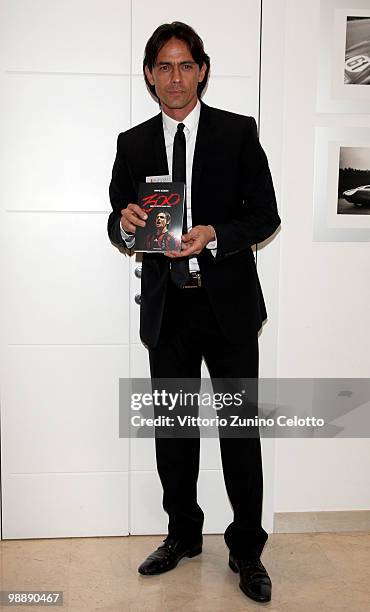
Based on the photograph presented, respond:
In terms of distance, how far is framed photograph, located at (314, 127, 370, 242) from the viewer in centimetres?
284

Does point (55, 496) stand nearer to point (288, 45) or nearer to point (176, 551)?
point (176, 551)

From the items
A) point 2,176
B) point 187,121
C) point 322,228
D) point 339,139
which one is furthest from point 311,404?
point 2,176

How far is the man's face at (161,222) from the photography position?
→ 2326 millimetres

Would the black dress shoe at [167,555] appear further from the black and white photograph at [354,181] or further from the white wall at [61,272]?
the black and white photograph at [354,181]

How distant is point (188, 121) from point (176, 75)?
0.16 meters

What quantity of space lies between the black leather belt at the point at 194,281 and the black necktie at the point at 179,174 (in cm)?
3

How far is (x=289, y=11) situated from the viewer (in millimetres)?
2764

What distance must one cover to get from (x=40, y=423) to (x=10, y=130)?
1.12 meters

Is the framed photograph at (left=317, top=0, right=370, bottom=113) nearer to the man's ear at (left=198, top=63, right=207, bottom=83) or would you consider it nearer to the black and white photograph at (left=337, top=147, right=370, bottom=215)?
the black and white photograph at (left=337, top=147, right=370, bottom=215)

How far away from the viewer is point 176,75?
2412mm

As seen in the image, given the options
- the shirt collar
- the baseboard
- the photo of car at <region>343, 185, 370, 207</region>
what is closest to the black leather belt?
the shirt collar

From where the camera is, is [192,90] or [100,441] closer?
[192,90]

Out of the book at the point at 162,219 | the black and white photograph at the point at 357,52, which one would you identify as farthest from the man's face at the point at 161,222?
the black and white photograph at the point at 357,52

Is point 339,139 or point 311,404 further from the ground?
point 339,139
